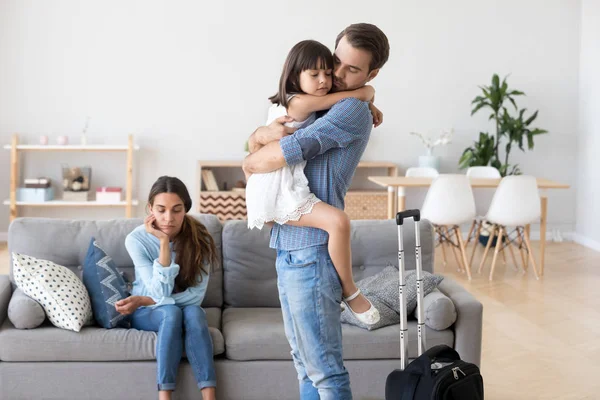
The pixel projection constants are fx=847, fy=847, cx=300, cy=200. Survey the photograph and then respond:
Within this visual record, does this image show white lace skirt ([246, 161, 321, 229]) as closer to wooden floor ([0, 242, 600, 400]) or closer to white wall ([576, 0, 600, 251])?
wooden floor ([0, 242, 600, 400])

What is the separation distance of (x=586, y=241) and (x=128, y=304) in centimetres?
573

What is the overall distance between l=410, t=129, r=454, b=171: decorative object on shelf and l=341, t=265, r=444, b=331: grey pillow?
4.14 m

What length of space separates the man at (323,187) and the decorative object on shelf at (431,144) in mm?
5632

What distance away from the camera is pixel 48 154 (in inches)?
304

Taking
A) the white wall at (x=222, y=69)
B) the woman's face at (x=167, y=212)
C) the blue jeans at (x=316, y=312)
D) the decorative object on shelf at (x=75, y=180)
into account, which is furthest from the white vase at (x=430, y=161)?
the blue jeans at (x=316, y=312)

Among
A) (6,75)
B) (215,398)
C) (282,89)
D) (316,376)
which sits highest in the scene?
(6,75)

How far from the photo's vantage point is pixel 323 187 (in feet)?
7.14

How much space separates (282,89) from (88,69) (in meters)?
5.88

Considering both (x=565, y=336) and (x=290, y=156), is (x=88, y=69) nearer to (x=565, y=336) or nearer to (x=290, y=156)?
(x=565, y=336)

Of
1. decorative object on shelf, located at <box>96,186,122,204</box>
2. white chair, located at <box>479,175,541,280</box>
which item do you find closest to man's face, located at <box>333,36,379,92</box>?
A: white chair, located at <box>479,175,541,280</box>

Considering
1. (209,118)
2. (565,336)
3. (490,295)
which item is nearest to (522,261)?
(490,295)

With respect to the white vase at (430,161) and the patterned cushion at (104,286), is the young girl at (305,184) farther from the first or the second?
the white vase at (430,161)

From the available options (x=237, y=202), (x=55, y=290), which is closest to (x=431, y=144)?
(x=237, y=202)

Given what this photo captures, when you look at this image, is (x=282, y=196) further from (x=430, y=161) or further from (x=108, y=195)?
(x=430, y=161)
